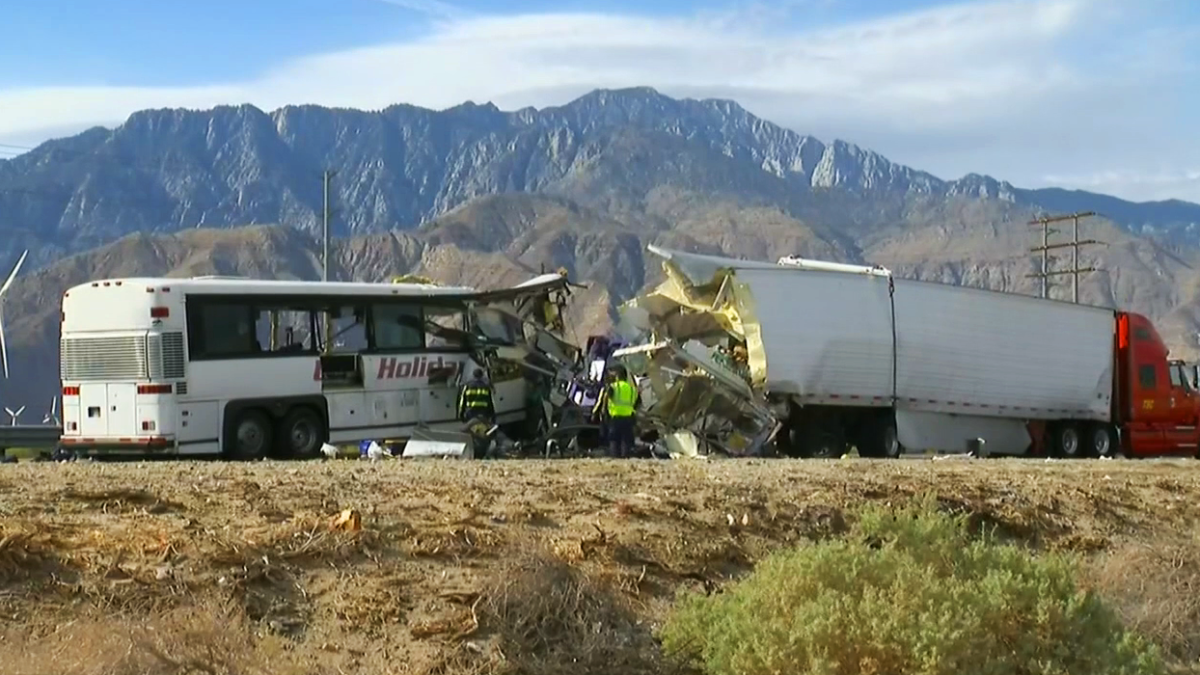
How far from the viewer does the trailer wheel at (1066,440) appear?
28.2 metres

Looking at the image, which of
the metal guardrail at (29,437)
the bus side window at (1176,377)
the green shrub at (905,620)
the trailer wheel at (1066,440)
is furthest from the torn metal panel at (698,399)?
the green shrub at (905,620)

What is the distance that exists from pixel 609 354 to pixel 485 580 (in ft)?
46.1

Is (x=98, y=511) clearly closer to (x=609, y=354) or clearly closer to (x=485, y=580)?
(x=485, y=580)

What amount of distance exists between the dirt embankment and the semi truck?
8655 millimetres

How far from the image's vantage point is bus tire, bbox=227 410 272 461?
21141mm

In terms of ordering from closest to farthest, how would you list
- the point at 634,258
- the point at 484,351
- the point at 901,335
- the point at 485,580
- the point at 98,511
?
the point at 485,580, the point at 98,511, the point at 484,351, the point at 901,335, the point at 634,258

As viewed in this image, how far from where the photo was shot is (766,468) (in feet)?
53.4

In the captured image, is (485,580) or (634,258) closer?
(485,580)

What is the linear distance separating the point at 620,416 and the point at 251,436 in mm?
5289

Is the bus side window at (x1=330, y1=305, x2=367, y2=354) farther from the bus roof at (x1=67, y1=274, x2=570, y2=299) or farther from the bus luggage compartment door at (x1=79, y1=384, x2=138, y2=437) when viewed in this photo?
the bus luggage compartment door at (x1=79, y1=384, x2=138, y2=437)

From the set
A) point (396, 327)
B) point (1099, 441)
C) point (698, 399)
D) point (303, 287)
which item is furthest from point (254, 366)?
point (1099, 441)

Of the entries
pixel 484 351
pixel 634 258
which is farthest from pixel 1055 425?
pixel 634 258

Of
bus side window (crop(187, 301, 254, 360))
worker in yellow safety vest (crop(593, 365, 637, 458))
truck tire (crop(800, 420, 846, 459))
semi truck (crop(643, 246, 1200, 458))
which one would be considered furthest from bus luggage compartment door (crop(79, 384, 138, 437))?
truck tire (crop(800, 420, 846, 459))

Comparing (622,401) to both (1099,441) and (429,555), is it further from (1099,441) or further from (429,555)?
(429,555)
